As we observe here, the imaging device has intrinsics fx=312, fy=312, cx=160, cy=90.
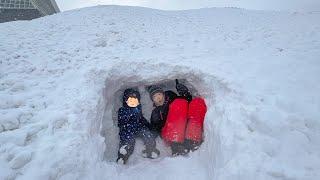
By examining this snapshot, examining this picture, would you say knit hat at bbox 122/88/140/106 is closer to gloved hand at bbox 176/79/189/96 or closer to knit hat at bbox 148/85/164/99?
knit hat at bbox 148/85/164/99

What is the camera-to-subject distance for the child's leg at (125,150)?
700 cm

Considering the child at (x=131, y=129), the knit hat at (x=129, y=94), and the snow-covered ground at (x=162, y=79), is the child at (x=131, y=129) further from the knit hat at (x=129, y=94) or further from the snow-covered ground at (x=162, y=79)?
the snow-covered ground at (x=162, y=79)

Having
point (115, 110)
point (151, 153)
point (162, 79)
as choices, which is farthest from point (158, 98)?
point (151, 153)

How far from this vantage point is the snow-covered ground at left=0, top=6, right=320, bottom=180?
498cm

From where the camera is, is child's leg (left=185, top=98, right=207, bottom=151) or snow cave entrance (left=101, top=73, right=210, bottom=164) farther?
snow cave entrance (left=101, top=73, right=210, bottom=164)

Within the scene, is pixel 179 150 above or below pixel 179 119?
below

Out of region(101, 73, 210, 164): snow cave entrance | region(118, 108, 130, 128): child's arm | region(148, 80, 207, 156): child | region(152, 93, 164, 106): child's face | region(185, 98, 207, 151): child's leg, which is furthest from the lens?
region(152, 93, 164, 106): child's face

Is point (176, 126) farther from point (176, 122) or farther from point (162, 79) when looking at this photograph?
point (162, 79)

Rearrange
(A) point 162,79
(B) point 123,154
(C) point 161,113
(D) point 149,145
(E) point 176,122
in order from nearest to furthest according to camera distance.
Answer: (B) point 123,154
(D) point 149,145
(E) point 176,122
(A) point 162,79
(C) point 161,113

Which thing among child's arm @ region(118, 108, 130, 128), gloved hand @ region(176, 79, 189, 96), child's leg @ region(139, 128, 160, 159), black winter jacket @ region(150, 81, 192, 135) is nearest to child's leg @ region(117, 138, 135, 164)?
child's leg @ region(139, 128, 160, 159)

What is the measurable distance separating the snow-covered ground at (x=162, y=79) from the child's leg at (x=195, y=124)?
315mm

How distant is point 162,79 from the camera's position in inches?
313

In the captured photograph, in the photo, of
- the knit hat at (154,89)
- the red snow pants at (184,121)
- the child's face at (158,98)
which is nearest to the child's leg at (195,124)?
the red snow pants at (184,121)

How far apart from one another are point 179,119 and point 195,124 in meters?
0.48
